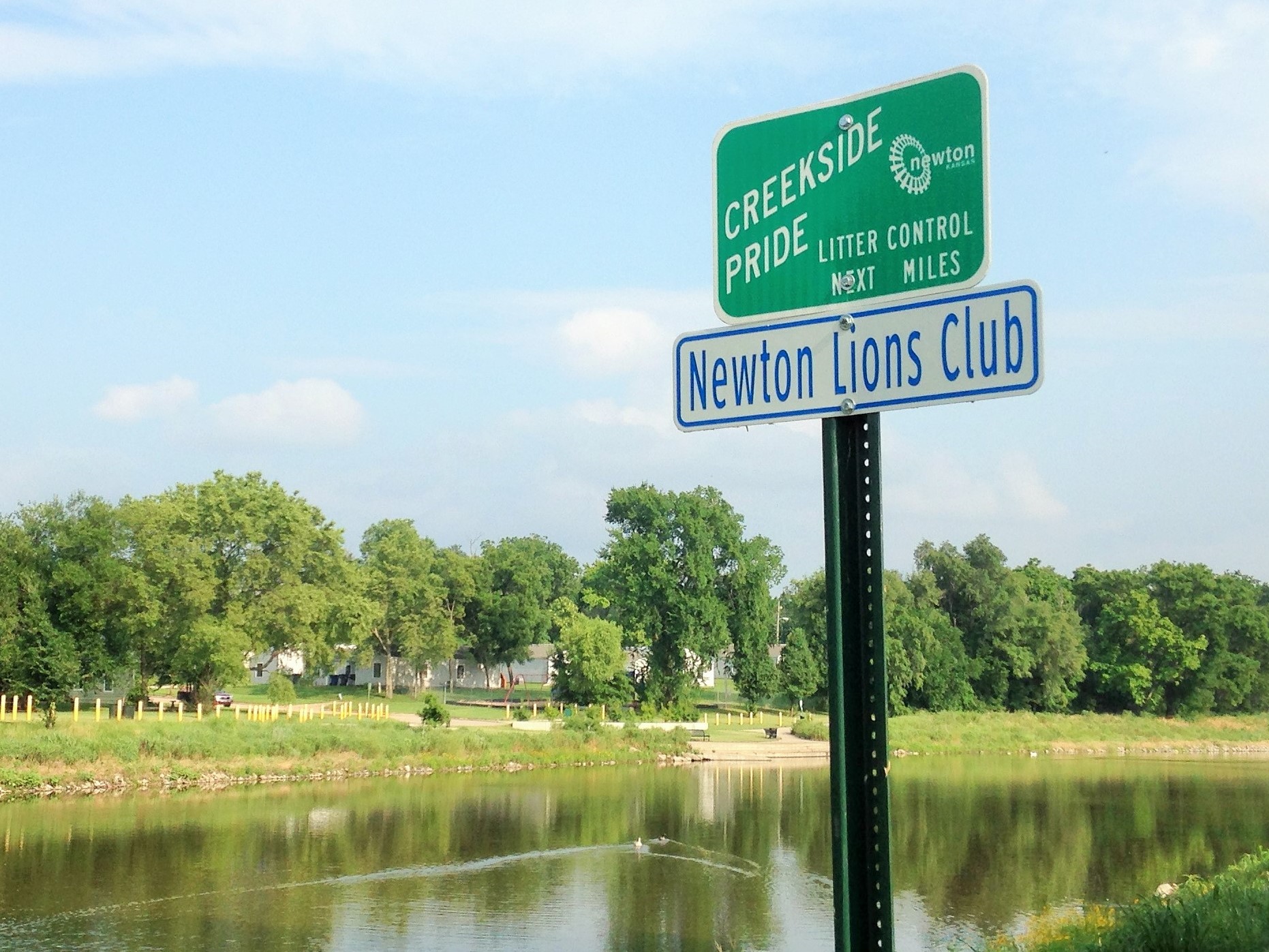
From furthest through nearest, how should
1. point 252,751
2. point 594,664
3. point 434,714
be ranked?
point 594,664 < point 434,714 < point 252,751

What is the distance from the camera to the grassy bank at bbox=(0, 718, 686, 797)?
119ft

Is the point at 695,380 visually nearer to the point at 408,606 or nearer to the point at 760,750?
the point at 760,750

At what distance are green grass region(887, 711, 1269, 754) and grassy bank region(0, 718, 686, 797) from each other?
1867 cm

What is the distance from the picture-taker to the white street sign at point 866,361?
10.4ft

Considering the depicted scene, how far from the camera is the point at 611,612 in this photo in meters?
73.6

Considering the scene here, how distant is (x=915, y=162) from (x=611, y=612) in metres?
70.8

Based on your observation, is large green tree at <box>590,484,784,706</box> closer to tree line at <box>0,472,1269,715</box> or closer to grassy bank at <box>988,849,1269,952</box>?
tree line at <box>0,472,1269,715</box>

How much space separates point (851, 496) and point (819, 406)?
267 millimetres

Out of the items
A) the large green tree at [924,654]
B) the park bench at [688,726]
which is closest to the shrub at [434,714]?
the park bench at [688,726]

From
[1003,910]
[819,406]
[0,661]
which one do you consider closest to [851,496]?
[819,406]

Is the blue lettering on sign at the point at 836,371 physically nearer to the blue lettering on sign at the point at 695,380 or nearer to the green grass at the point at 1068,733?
the blue lettering on sign at the point at 695,380

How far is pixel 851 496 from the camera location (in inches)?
133

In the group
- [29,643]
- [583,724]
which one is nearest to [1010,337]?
[29,643]

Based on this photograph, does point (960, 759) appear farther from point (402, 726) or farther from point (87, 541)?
point (87, 541)
